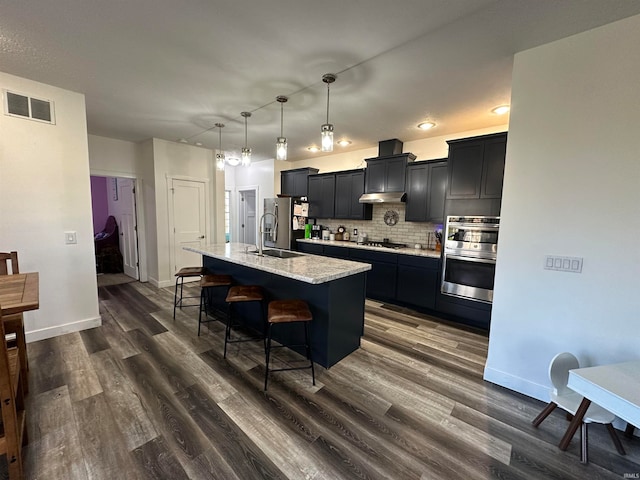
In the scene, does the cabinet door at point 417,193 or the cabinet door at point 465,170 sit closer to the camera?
the cabinet door at point 465,170

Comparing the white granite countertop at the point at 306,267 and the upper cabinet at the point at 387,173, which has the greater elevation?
the upper cabinet at the point at 387,173

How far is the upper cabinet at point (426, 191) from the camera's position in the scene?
379 cm

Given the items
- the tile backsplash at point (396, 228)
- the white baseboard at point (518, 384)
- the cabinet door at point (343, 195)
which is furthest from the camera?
the cabinet door at point (343, 195)

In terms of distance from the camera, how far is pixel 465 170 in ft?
10.7

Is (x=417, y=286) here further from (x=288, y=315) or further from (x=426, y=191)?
(x=288, y=315)

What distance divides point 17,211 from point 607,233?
5068 millimetres

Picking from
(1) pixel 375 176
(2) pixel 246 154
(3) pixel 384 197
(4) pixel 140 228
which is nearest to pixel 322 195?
(1) pixel 375 176

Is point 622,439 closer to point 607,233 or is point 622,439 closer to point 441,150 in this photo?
point 607,233

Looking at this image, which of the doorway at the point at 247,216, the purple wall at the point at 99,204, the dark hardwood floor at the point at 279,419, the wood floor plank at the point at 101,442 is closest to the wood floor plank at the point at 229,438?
the dark hardwood floor at the point at 279,419

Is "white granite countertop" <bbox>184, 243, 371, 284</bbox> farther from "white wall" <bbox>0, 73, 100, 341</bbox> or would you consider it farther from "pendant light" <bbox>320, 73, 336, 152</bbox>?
"white wall" <bbox>0, 73, 100, 341</bbox>

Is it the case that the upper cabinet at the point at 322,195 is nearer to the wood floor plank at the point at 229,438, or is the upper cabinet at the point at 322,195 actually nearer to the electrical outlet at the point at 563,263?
the electrical outlet at the point at 563,263

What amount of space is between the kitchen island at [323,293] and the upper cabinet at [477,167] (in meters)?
1.75

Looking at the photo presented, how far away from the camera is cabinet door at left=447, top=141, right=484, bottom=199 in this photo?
316cm

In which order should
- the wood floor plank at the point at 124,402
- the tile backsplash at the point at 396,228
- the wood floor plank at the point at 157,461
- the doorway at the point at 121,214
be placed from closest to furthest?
1. the wood floor plank at the point at 157,461
2. the wood floor plank at the point at 124,402
3. the tile backsplash at the point at 396,228
4. the doorway at the point at 121,214
